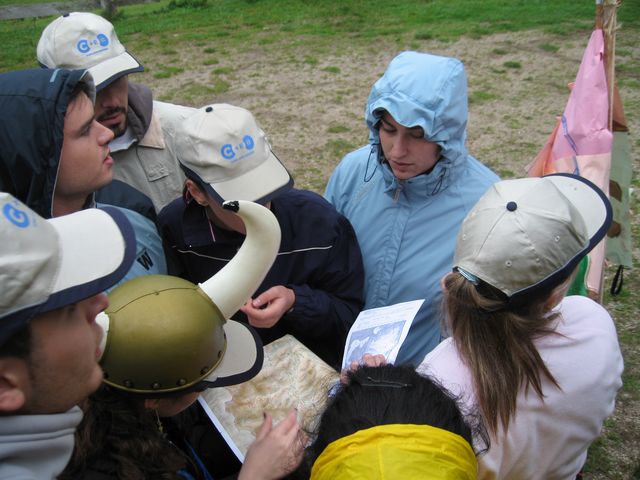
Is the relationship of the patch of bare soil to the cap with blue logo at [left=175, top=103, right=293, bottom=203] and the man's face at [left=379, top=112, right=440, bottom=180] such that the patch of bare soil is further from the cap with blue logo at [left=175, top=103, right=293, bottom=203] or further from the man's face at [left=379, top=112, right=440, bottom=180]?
the cap with blue logo at [left=175, top=103, right=293, bottom=203]

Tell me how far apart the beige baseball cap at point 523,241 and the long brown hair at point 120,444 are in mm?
964

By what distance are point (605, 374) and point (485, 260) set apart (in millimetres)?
501

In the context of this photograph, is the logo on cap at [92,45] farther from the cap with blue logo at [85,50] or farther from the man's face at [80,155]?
the man's face at [80,155]

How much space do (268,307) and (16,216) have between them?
45.5 inches

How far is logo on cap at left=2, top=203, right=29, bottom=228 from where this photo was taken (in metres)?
1.19

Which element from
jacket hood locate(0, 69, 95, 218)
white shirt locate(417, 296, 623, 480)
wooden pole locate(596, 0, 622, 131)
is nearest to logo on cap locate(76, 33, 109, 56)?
jacket hood locate(0, 69, 95, 218)

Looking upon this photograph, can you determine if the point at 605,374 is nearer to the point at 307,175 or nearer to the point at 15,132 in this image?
the point at 15,132

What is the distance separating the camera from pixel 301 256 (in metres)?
2.45

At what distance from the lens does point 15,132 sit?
1.92 m

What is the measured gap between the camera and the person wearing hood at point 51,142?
1.95 m

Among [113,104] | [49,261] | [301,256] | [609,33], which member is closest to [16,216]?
[49,261]

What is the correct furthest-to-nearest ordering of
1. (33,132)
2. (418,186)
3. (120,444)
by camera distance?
(418,186) < (33,132) < (120,444)

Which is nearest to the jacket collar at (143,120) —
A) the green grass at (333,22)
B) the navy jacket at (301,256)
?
the navy jacket at (301,256)

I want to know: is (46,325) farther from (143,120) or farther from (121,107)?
(143,120)
